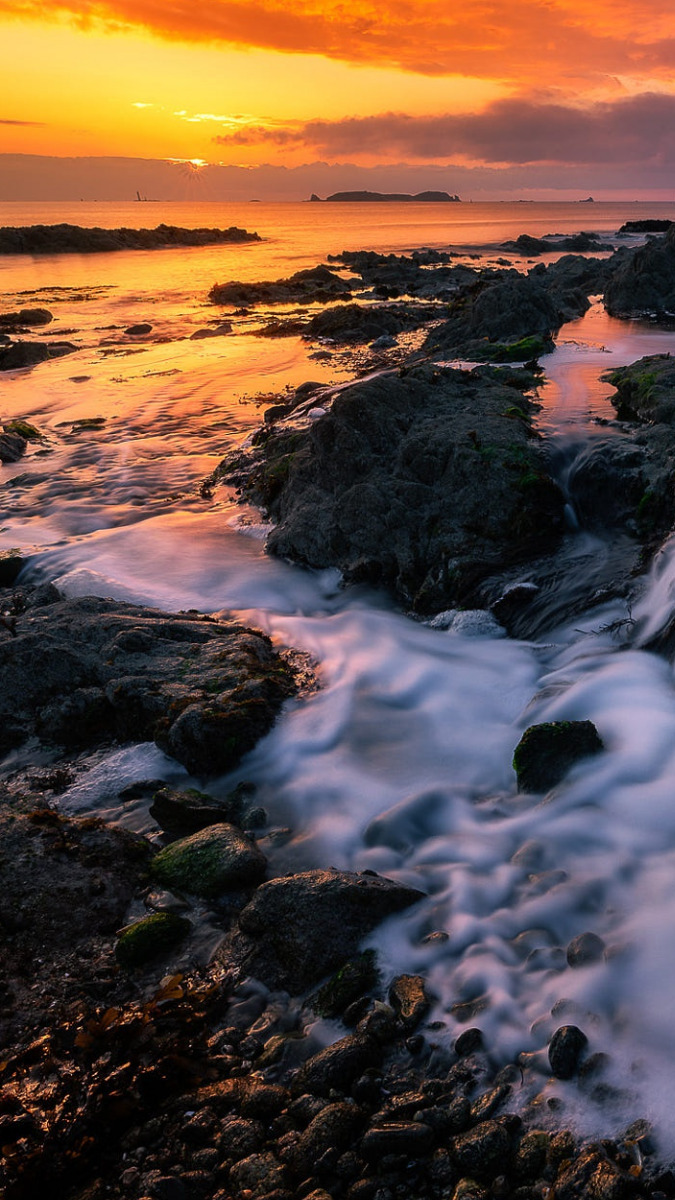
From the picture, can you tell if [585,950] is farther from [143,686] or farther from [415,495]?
[415,495]

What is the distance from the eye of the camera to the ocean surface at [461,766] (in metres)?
3.49

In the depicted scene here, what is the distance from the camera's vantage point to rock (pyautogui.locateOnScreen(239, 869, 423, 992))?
380 cm

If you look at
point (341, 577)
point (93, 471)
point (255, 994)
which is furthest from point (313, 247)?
point (255, 994)

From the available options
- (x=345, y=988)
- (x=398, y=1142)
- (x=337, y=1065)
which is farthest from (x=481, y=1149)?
(x=345, y=988)

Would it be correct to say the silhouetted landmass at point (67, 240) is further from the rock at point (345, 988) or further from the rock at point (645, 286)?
the rock at point (345, 988)

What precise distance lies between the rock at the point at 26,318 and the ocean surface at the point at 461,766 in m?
20.4

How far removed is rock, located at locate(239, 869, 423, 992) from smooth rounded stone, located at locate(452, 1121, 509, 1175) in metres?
1.11

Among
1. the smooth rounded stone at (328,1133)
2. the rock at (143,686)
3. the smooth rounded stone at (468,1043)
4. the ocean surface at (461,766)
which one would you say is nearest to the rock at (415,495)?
the ocean surface at (461,766)

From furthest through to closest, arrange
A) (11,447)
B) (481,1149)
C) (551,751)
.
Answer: (11,447) → (551,751) → (481,1149)

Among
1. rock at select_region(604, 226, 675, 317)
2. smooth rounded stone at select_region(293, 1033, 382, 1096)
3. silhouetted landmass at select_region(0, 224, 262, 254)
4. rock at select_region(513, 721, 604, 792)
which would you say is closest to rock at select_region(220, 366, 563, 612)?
rock at select_region(513, 721, 604, 792)

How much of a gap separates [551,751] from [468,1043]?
2.24 meters

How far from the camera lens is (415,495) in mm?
8477

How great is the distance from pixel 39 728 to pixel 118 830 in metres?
1.58

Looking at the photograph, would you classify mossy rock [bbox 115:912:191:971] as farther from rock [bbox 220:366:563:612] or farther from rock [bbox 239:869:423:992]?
rock [bbox 220:366:563:612]
